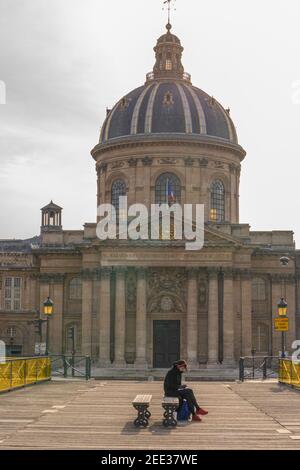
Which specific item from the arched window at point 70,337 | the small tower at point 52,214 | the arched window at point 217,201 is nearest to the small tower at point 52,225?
the small tower at point 52,214

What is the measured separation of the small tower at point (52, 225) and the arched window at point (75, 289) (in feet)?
10.4

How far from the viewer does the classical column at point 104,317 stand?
196 feet

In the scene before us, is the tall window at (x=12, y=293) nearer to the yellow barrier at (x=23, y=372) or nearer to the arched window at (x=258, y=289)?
the arched window at (x=258, y=289)

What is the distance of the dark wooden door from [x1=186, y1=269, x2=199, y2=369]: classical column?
6.00 feet

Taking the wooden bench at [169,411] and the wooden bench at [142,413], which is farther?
the wooden bench at [169,411]

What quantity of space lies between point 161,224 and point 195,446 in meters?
43.9

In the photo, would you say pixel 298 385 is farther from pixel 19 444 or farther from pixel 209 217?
pixel 209 217

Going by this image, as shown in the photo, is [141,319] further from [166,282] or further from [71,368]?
[71,368]

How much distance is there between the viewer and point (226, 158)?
70.7 meters

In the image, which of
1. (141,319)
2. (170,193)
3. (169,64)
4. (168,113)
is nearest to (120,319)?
(141,319)

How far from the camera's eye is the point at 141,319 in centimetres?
5991

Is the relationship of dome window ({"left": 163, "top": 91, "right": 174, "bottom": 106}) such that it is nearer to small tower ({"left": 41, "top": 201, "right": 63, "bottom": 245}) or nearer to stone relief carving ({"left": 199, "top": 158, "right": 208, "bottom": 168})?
stone relief carving ({"left": 199, "top": 158, "right": 208, "bottom": 168})

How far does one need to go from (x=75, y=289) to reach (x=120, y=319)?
6.66 metres

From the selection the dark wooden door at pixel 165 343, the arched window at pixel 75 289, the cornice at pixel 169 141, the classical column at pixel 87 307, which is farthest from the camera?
the cornice at pixel 169 141
